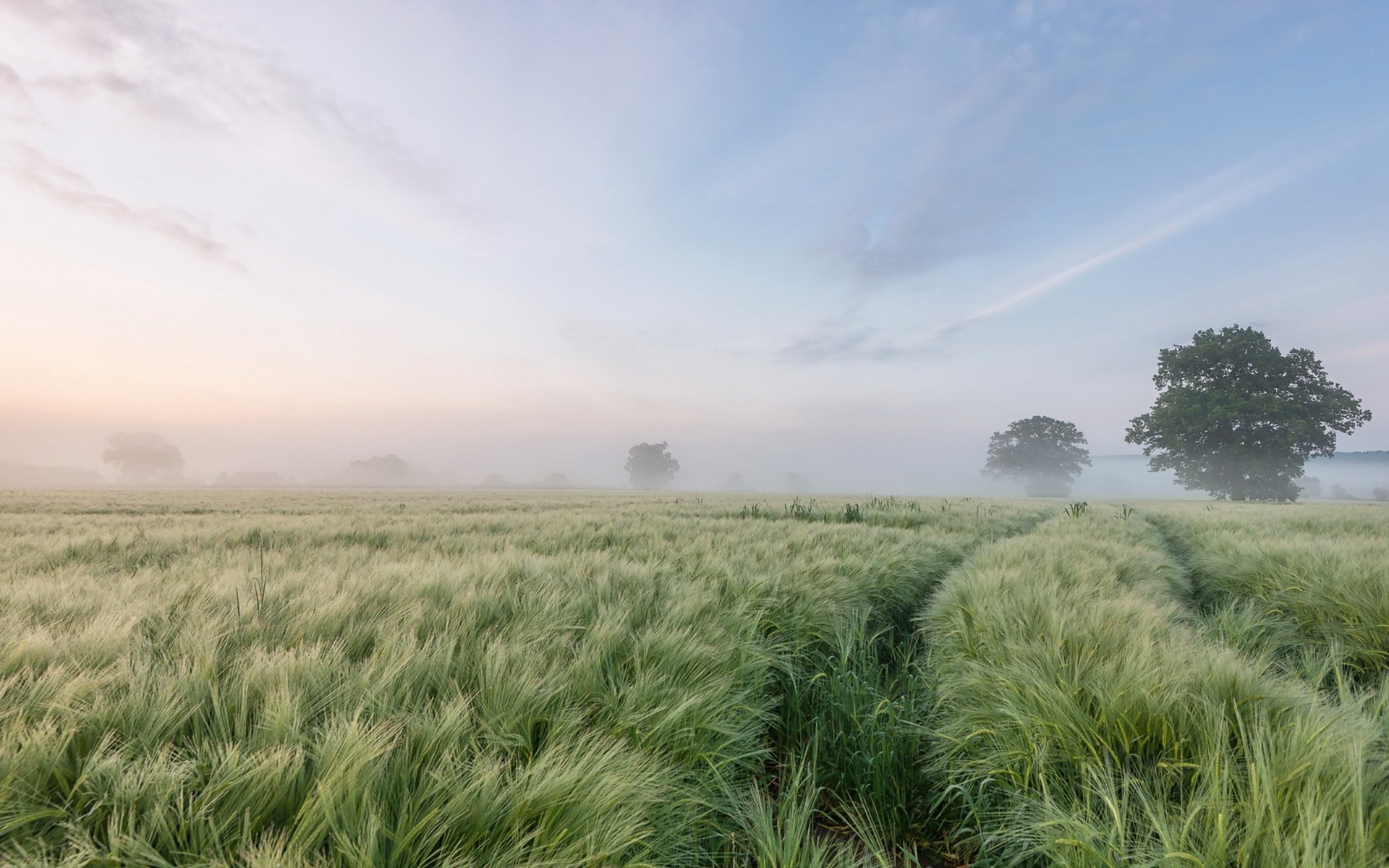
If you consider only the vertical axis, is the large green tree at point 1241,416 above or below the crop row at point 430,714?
above

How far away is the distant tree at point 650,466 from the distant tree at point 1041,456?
219ft

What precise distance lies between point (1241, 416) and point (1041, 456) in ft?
167

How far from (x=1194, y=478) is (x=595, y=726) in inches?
2415

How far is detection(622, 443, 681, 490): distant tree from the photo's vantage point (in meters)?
124

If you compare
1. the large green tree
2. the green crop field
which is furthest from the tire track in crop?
the large green tree

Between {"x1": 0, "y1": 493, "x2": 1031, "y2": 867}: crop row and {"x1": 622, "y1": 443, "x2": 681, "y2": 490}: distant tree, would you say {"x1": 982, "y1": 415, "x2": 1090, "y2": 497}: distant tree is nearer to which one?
{"x1": 622, "y1": 443, "x2": 681, "y2": 490}: distant tree

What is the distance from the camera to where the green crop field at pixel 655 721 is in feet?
4.09

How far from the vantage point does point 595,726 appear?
188 centimetres

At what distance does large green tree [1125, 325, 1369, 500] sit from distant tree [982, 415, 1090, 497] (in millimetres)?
44447

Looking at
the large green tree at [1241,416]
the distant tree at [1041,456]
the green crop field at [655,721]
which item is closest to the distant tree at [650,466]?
the distant tree at [1041,456]

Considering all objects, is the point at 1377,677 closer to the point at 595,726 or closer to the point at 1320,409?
the point at 595,726

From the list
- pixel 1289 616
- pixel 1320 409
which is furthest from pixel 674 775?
pixel 1320 409

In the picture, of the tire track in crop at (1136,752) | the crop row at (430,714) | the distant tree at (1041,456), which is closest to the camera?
the crop row at (430,714)

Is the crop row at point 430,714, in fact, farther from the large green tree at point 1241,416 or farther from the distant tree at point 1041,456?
the distant tree at point 1041,456
